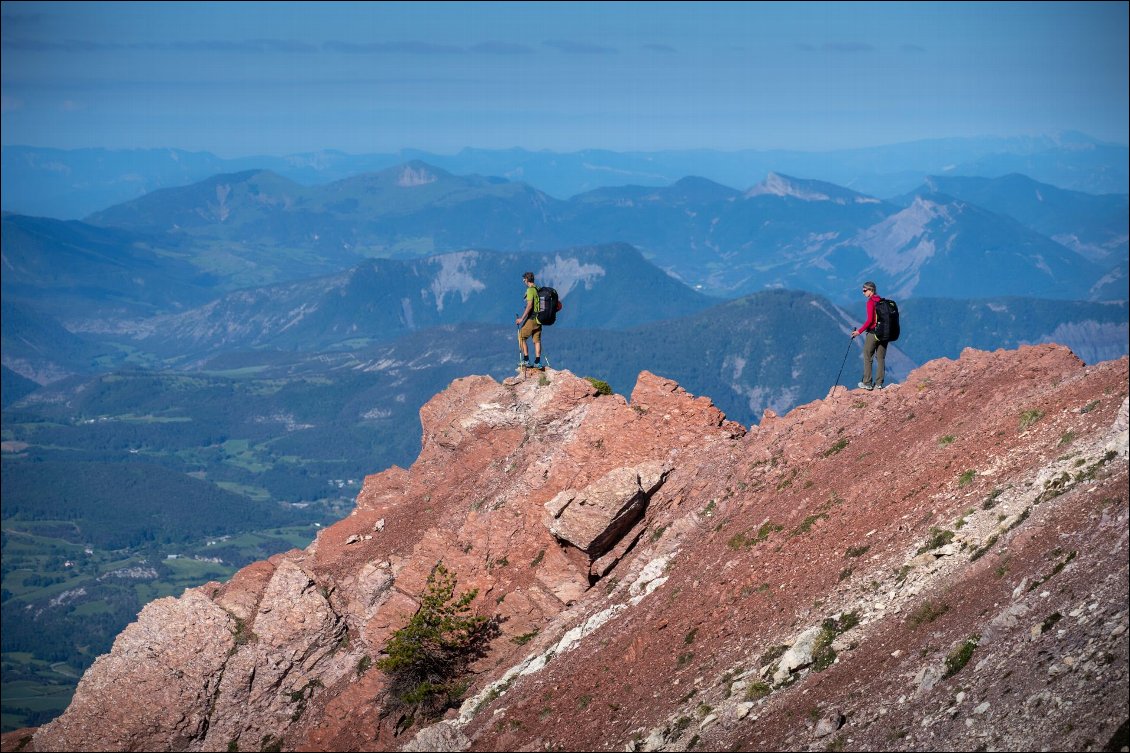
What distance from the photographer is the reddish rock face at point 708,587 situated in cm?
1867

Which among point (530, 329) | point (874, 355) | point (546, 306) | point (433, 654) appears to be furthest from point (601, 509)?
point (530, 329)

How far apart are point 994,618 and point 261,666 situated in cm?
2158

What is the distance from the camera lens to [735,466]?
30.5 metres

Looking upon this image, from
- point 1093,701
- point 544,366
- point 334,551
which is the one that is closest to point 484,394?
point 544,366

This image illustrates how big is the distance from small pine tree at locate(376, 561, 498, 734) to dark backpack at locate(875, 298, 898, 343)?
13681 millimetres

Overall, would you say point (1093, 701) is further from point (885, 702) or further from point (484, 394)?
point (484, 394)

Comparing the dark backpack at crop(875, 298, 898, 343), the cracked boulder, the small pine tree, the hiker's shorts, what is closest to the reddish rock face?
the cracked boulder

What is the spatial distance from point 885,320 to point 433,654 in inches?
615

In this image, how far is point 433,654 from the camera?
97.3ft

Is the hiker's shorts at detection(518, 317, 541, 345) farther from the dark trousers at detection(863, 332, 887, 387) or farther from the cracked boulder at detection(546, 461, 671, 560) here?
the dark trousers at detection(863, 332, 887, 387)

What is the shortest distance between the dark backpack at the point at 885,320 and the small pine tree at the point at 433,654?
1368 centimetres

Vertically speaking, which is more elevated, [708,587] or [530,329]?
[530,329]

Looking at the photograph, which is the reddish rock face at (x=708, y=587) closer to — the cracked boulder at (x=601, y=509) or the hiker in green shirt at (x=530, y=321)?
the cracked boulder at (x=601, y=509)

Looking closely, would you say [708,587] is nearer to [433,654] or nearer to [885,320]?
[433,654]
